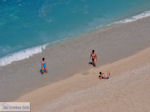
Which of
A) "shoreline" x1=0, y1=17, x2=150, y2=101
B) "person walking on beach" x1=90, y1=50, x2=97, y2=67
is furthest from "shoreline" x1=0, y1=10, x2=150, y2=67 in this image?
"person walking on beach" x1=90, y1=50, x2=97, y2=67

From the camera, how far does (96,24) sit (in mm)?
20641

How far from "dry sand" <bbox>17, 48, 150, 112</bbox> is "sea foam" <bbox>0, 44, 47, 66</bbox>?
3.82 m

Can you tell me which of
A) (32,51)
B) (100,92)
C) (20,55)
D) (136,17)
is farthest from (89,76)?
(136,17)

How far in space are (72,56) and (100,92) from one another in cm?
537

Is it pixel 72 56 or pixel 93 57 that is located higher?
pixel 72 56

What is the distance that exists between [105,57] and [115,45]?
4.54ft

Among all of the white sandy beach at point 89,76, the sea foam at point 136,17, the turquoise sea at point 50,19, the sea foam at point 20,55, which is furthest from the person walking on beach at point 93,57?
the sea foam at point 136,17

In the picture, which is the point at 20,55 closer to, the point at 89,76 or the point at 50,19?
the point at 50,19

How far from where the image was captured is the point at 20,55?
707 inches

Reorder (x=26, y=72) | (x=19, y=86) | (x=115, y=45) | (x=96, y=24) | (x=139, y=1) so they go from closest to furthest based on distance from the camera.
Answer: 1. (x=19, y=86)
2. (x=26, y=72)
3. (x=115, y=45)
4. (x=96, y=24)
5. (x=139, y=1)

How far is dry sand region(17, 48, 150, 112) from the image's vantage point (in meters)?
11.1

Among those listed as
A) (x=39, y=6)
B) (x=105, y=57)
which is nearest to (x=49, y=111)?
(x=105, y=57)

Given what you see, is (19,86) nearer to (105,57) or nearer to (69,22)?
(105,57)

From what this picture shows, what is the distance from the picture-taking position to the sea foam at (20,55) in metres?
17.5
